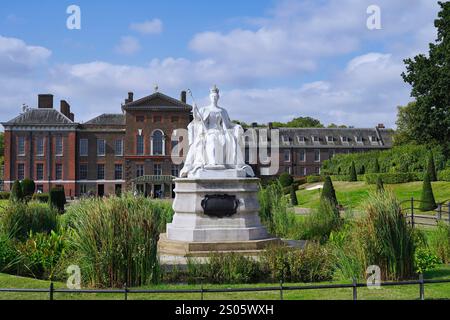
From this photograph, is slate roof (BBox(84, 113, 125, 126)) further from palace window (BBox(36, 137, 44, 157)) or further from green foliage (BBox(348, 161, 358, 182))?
green foliage (BBox(348, 161, 358, 182))

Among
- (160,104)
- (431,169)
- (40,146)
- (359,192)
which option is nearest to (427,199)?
(431,169)

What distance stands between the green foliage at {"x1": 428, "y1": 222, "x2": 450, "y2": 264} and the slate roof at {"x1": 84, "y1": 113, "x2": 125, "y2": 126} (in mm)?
56954

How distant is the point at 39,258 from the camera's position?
10586 mm

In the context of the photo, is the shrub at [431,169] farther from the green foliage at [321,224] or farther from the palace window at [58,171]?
the palace window at [58,171]

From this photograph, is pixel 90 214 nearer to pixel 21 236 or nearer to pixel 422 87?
pixel 21 236

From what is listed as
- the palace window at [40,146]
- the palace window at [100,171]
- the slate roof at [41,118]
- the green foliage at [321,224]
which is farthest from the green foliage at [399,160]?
the palace window at [40,146]

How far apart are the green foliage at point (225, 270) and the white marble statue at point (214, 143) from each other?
3587mm

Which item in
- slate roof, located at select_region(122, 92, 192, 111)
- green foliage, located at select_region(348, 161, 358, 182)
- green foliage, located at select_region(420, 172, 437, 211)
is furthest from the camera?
slate roof, located at select_region(122, 92, 192, 111)

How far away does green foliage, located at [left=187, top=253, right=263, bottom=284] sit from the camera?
9883 millimetres

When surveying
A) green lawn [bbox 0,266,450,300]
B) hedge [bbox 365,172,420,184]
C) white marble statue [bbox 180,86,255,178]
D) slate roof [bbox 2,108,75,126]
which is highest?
slate roof [bbox 2,108,75,126]

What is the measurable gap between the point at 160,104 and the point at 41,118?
A: 50.0 ft

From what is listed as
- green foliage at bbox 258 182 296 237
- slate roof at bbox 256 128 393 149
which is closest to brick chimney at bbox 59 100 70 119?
slate roof at bbox 256 128 393 149

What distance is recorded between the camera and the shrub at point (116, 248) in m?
8.84

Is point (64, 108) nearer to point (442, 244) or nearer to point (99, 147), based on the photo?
point (99, 147)
